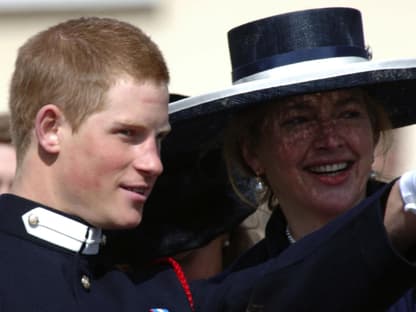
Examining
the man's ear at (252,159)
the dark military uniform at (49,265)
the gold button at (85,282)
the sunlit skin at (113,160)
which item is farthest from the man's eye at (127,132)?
the man's ear at (252,159)

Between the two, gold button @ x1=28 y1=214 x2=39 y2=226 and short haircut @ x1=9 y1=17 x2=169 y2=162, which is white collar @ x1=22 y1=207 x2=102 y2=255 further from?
short haircut @ x1=9 y1=17 x2=169 y2=162

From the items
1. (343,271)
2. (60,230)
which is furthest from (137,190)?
(343,271)

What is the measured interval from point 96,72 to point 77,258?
437 mm

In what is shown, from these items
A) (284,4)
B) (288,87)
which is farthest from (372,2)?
(288,87)

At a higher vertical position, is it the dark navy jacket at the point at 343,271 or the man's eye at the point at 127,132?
the man's eye at the point at 127,132

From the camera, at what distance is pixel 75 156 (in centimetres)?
335

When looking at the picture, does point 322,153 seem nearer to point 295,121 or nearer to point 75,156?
point 295,121

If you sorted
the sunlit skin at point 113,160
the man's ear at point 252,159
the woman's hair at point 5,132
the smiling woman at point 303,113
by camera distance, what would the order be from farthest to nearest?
the woman's hair at point 5,132 → the man's ear at point 252,159 → the smiling woman at point 303,113 → the sunlit skin at point 113,160

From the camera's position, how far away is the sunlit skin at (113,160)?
132 inches

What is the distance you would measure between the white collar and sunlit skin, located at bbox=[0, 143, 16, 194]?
3.33 feet

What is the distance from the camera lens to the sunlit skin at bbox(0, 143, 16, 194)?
447 cm

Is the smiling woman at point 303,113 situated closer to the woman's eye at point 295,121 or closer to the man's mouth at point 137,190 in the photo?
the woman's eye at point 295,121

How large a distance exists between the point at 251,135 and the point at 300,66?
369 mm

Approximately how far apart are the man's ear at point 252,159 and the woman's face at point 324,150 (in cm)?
19
